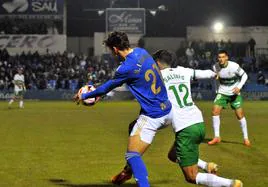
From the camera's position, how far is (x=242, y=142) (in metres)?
14.4

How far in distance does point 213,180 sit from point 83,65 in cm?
3742

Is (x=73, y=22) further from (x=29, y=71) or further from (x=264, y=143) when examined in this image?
(x=264, y=143)

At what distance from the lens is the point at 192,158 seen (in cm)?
700

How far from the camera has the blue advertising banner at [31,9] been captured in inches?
1759

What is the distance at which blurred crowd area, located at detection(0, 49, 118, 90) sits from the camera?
40.3 metres

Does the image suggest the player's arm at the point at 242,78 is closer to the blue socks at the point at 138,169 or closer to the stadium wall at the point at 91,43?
the blue socks at the point at 138,169

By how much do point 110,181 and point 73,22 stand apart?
43.1 metres

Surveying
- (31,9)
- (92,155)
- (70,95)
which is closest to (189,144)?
(92,155)

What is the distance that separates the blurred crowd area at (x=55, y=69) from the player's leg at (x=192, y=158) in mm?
31799

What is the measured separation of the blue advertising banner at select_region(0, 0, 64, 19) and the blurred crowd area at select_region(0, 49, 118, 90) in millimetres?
3358

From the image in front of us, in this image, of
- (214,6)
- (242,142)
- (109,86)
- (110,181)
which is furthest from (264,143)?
(214,6)

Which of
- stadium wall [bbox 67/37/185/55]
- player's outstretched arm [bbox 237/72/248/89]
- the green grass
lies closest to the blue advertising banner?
stadium wall [bbox 67/37/185/55]

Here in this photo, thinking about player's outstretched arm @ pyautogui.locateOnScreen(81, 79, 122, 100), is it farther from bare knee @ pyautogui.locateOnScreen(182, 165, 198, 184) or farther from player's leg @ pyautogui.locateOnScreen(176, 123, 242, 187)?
bare knee @ pyautogui.locateOnScreen(182, 165, 198, 184)

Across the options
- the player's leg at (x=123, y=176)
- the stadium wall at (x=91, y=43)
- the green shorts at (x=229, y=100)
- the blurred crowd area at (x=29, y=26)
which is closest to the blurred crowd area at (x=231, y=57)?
the stadium wall at (x=91, y=43)
